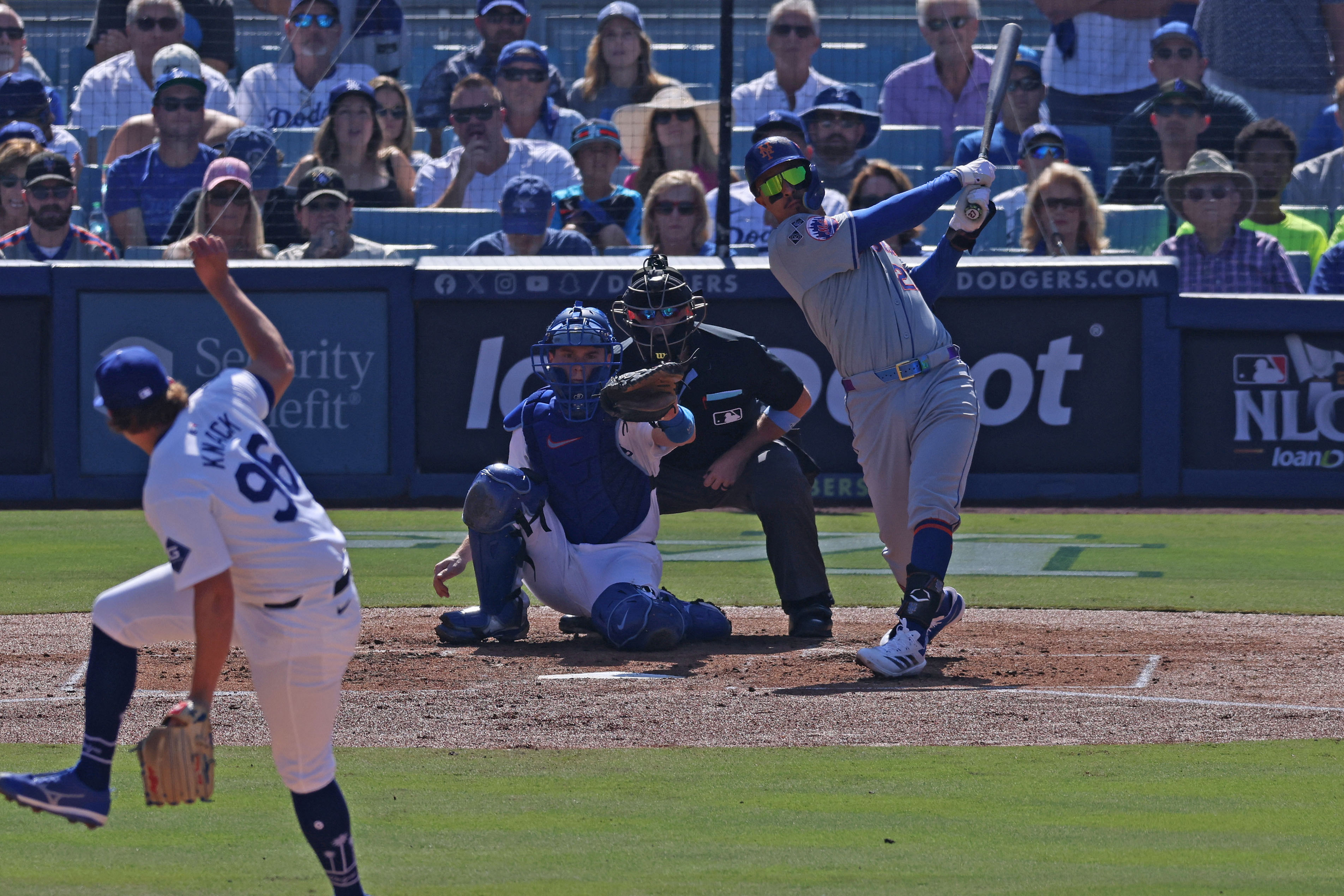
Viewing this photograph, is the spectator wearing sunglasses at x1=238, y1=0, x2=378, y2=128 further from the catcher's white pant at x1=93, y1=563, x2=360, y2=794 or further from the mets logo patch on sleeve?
the catcher's white pant at x1=93, y1=563, x2=360, y2=794

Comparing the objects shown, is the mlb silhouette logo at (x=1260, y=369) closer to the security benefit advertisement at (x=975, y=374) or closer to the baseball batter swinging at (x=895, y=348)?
the security benefit advertisement at (x=975, y=374)

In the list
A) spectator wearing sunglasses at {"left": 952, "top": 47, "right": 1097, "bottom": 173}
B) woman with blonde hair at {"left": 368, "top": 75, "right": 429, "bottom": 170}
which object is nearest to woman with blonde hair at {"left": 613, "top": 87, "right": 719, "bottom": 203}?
woman with blonde hair at {"left": 368, "top": 75, "right": 429, "bottom": 170}

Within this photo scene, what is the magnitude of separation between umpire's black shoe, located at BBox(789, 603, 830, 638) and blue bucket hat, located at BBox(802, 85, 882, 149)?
590 cm

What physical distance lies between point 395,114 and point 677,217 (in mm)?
2590

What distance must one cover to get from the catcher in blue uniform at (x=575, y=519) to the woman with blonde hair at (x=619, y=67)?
21.8 ft

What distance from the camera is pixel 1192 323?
11992 millimetres

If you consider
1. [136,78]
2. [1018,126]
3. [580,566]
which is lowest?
[580,566]

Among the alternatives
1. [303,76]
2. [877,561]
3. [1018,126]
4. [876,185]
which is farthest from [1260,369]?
[303,76]

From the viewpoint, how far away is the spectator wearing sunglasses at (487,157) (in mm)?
12766

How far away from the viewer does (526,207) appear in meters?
12.2

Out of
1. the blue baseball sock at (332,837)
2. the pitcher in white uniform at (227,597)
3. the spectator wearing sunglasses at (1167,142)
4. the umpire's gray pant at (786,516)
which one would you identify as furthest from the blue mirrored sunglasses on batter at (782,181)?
the spectator wearing sunglasses at (1167,142)

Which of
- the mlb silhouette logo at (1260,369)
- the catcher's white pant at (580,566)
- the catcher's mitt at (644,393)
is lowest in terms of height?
the catcher's white pant at (580,566)

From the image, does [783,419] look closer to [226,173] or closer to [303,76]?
[226,173]

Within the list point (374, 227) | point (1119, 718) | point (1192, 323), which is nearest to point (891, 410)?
point (1119, 718)
